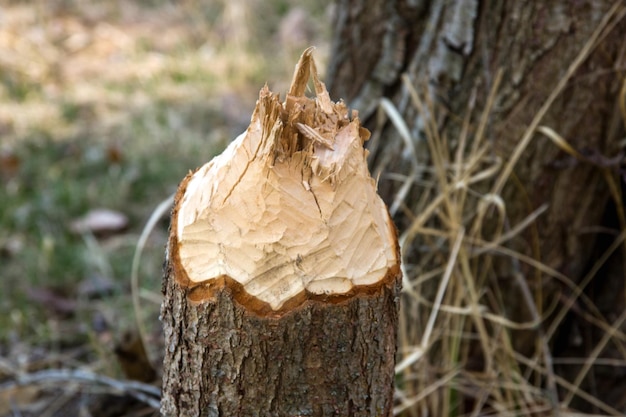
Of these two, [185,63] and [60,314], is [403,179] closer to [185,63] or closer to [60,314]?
[60,314]

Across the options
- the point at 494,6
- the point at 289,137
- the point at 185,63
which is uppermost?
the point at 185,63

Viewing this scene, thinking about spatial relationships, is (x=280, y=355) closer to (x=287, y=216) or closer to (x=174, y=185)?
(x=287, y=216)

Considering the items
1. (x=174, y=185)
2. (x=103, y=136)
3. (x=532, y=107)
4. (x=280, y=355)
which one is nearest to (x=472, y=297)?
(x=532, y=107)

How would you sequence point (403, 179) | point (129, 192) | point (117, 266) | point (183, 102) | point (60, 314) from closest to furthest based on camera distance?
1. point (403, 179)
2. point (60, 314)
3. point (117, 266)
4. point (129, 192)
5. point (183, 102)

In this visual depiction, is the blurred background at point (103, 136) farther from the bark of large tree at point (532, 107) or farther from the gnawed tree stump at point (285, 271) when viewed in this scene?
the bark of large tree at point (532, 107)

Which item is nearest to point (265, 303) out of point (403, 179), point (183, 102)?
point (403, 179)

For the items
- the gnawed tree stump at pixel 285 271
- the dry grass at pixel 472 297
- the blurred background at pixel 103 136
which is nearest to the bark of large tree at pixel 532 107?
the dry grass at pixel 472 297

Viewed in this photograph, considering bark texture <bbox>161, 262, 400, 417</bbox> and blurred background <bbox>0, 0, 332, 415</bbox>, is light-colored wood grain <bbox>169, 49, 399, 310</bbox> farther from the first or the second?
blurred background <bbox>0, 0, 332, 415</bbox>
